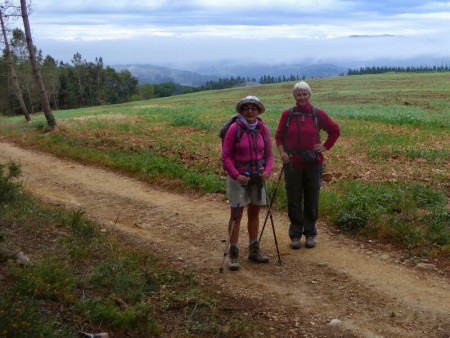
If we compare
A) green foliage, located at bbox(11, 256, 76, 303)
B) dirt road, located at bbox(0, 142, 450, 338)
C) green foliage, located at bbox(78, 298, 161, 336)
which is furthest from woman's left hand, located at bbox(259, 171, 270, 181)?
green foliage, located at bbox(11, 256, 76, 303)

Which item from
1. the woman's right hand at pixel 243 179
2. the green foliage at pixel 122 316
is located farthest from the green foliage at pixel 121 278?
the woman's right hand at pixel 243 179

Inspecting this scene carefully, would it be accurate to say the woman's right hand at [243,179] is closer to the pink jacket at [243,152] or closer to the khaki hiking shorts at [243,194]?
the pink jacket at [243,152]

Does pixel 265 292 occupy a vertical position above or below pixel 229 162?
below

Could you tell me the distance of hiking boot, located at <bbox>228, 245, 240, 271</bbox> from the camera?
6.74 meters

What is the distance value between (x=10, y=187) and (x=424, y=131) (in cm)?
1531

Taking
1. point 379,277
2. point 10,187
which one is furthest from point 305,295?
point 10,187

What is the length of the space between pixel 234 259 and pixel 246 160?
138cm

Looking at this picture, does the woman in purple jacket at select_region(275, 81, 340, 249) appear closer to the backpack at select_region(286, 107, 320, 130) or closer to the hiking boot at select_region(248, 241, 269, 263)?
the backpack at select_region(286, 107, 320, 130)

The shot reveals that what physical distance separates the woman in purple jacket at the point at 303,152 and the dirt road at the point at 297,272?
0.49 metres

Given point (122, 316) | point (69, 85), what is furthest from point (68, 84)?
point (122, 316)

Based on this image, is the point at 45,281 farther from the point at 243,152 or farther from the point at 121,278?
the point at 243,152

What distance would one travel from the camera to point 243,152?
258 inches

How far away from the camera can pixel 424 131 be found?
18953 mm

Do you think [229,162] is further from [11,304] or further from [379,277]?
[11,304]
